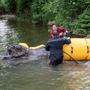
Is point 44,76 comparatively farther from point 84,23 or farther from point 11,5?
point 11,5

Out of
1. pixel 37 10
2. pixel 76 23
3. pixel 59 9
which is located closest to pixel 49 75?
pixel 76 23

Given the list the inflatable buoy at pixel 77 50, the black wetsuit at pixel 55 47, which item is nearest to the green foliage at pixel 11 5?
the inflatable buoy at pixel 77 50

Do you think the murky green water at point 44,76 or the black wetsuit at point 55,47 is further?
the black wetsuit at point 55,47

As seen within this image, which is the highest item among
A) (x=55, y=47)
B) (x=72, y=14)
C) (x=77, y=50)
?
(x=72, y=14)

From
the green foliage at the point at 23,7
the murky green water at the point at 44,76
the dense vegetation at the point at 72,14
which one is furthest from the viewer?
the green foliage at the point at 23,7

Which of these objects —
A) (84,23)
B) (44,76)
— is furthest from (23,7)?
(44,76)

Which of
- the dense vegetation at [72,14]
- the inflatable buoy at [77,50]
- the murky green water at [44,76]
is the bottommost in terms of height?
the murky green water at [44,76]

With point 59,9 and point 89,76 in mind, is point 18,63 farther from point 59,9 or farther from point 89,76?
point 59,9

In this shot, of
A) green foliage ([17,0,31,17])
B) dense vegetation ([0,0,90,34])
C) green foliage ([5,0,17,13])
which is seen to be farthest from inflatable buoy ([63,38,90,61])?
green foliage ([5,0,17,13])

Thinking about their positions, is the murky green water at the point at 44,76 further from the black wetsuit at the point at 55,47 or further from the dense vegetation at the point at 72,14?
the dense vegetation at the point at 72,14

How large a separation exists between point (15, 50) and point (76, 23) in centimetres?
805

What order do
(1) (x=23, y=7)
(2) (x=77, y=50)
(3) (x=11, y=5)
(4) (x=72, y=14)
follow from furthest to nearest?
(3) (x=11, y=5)
(1) (x=23, y=7)
(4) (x=72, y=14)
(2) (x=77, y=50)

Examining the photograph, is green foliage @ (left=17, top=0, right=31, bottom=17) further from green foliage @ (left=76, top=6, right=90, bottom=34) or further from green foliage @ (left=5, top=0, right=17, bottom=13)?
green foliage @ (left=76, top=6, right=90, bottom=34)

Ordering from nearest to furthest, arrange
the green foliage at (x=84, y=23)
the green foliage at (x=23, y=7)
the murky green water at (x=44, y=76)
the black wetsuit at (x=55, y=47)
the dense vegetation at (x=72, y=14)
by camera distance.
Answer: the murky green water at (x=44, y=76) → the black wetsuit at (x=55, y=47) → the green foliage at (x=84, y=23) → the dense vegetation at (x=72, y=14) → the green foliage at (x=23, y=7)
